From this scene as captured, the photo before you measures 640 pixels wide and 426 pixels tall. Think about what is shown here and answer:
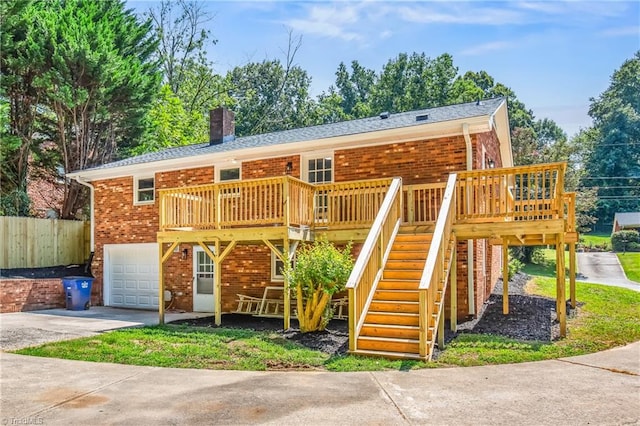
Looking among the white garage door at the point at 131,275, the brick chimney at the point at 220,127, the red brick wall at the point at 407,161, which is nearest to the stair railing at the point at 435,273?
the red brick wall at the point at 407,161

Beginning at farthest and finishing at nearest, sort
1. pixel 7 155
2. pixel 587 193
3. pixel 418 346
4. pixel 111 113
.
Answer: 1. pixel 587 193
2. pixel 111 113
3. pixel 7 155
4. pixel 418 346

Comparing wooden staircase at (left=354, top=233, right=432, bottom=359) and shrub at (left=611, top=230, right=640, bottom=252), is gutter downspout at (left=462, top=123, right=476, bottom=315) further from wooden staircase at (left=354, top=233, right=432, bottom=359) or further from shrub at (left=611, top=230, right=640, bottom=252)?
shrub at (left=611, top=230, right=640, bottom=252)

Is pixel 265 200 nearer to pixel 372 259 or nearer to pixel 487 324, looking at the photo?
pixel 372 259

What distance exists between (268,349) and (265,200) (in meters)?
3.39

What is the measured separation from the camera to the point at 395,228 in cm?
974

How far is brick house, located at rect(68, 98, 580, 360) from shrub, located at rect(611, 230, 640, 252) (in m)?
20.5

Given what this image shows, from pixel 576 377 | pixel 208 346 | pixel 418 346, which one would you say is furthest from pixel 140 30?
pixel 576 377

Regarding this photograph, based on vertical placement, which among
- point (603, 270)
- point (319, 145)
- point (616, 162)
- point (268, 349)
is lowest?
point (603, 270)

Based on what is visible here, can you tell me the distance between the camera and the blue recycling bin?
44.7ft

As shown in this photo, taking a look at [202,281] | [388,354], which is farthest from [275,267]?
[388,354]

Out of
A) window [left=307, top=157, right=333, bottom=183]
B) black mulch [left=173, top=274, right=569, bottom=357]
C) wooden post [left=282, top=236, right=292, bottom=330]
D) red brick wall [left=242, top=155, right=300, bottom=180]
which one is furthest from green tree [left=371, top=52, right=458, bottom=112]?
wooden post [left=282, top=236, right=292, bottom=330]

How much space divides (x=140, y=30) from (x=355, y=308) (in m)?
18.9

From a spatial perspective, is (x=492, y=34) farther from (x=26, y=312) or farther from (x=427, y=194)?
(x=26, y=312)

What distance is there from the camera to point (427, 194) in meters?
10.8
